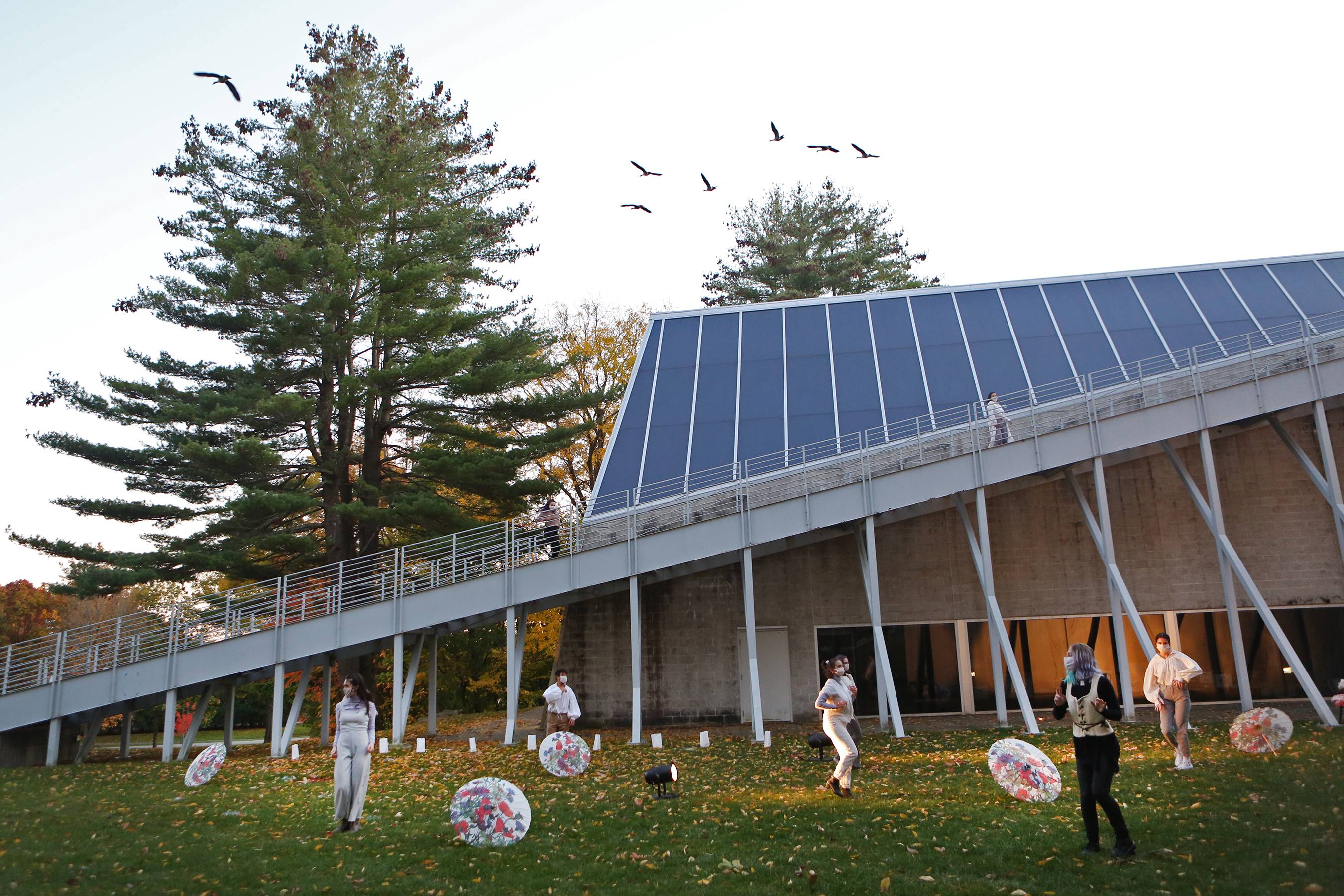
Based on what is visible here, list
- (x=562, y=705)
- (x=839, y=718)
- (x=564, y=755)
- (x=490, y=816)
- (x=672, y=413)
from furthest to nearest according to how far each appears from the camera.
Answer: (x=672, y=413) → (x=562, y=705) → (x=564, y=755) → (x=839, y=718) → (x=490, y=816)

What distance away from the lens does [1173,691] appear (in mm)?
10758

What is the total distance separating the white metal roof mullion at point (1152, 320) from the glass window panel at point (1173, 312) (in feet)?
0.16

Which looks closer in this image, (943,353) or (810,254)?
(943,353)

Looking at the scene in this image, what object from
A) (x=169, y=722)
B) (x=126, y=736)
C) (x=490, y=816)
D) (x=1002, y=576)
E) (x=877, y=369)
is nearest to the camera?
(x=490, y=816)

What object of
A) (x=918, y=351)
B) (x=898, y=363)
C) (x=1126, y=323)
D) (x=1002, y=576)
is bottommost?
(x=1002, y=576)

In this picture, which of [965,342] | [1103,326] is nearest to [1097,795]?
[965,342]

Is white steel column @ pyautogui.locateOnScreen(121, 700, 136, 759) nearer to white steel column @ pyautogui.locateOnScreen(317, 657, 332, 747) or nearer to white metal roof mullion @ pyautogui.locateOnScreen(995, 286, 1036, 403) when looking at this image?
white steel column @ pyautogui.locateOnScreen(317, 657, 332, 747)

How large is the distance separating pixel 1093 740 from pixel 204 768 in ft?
38.6

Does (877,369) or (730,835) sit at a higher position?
(877,369)

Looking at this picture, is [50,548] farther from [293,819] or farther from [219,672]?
[293,819]

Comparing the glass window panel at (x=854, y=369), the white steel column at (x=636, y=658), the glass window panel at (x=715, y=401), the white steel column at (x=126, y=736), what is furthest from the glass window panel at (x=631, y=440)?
the white steel column at (x=126, y=736)

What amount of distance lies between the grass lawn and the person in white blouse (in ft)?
1.24

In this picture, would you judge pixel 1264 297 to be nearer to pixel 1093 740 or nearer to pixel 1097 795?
pixel 1093 740

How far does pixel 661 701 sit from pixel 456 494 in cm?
1218
